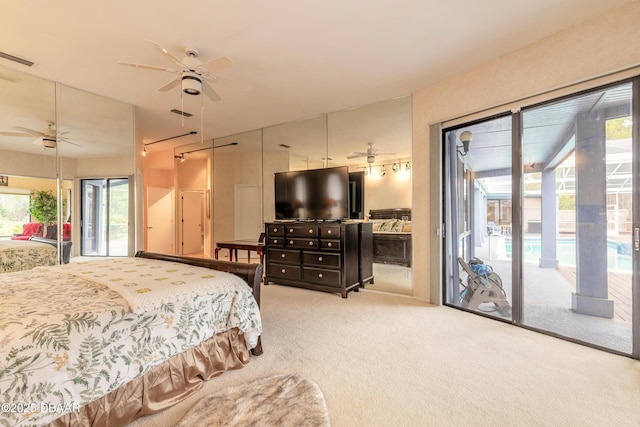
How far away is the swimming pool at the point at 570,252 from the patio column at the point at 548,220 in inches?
1.7

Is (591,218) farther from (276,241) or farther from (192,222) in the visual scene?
(192,222)

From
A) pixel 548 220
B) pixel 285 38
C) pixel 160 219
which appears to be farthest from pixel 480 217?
pixel 160 219

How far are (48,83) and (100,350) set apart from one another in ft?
12.6

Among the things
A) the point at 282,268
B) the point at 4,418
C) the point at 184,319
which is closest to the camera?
the point at 4,418

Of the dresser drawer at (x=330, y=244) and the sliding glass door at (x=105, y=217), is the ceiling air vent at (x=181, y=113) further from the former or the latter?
the dresser drawer at (x=330, y=244)

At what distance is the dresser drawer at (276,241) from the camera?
4.42 metres

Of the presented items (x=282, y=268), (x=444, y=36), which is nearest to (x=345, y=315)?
(x=282, y=268)

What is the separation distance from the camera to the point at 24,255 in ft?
10.5

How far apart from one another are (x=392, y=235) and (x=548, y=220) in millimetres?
2594

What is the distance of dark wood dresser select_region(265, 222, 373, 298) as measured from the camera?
12.9ft

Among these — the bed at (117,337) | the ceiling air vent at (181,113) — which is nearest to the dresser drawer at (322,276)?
the bed at (117,337)

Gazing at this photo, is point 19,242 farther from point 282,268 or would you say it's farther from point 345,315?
point 345,315

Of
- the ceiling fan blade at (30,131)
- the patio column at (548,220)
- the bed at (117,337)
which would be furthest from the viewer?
the ceiling fan blade at (30,131)

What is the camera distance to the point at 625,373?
2.02m
